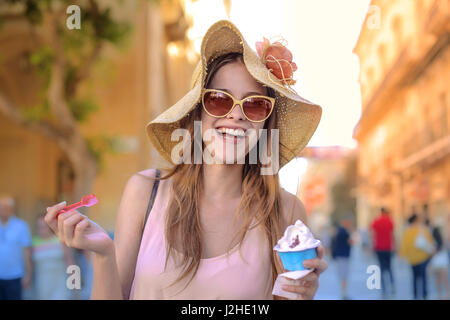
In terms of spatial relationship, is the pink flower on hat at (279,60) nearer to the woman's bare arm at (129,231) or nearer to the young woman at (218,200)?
the young woman at (218,200)

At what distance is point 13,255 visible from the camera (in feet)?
17.7

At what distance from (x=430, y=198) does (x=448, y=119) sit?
12.1 feet

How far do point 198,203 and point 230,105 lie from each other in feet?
1.29

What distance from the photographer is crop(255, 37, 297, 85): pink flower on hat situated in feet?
5.83

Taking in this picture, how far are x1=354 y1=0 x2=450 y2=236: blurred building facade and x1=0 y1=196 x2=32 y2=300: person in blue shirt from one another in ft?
12.7

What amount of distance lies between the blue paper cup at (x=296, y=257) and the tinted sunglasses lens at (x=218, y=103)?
535 millimetres

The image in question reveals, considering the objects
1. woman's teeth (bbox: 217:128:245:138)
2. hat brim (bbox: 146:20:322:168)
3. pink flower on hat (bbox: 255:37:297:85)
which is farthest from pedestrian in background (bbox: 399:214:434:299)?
woman's teeth (bbox: 217:128:245:138)

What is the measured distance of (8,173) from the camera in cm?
1213

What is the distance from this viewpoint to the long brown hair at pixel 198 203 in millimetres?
1660

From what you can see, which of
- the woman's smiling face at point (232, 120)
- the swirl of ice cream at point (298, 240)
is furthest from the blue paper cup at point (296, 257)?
the woman's smiling face at point (232, 120)

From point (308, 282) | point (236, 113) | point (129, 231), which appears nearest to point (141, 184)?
point (129, 231)

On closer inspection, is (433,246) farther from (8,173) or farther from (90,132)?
(8,173)

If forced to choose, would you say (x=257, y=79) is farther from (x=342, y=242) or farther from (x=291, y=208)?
(x=342, y=242)
